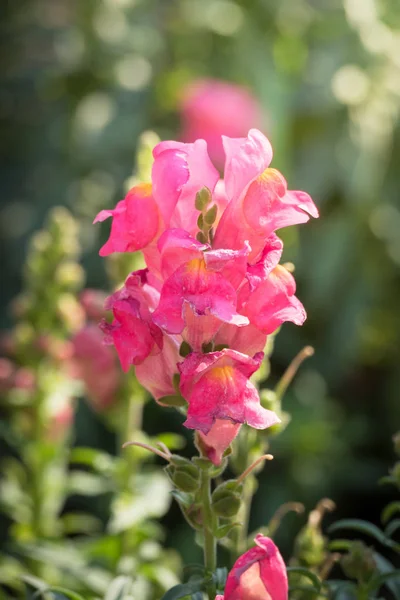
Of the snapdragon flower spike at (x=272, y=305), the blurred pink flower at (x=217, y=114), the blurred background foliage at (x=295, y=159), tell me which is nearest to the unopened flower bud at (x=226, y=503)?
the snapdragon flower spike at (x=272, y=305)

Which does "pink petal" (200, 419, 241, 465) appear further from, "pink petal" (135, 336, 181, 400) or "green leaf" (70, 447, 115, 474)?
"green leaf" (70, 447, 115, 474)

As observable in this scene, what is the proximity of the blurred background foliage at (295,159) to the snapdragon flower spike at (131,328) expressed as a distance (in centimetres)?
98

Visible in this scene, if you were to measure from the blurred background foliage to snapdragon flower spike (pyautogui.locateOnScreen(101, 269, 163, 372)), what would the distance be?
3.22 feet

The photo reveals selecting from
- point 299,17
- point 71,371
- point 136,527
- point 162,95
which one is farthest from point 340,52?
point 136,527

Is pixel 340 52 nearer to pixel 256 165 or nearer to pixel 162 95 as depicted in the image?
pixel 162 95

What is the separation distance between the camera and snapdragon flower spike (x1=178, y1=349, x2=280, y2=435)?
0.49 metres

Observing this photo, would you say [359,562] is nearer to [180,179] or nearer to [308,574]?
[308,574]

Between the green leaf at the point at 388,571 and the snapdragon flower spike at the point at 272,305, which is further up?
the snapdragon flower spike at the point at 272,305

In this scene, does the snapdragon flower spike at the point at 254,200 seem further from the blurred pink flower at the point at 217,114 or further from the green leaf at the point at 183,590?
the blurred pink flower at the point at 217,114

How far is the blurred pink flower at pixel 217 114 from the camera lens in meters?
1.56

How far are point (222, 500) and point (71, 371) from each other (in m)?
0.50

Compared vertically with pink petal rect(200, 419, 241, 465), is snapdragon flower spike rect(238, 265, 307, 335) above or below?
above

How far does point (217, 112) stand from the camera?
5.11 ft

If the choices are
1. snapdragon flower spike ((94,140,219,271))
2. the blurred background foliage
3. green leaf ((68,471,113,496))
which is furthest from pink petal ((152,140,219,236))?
the blurred background foliage
